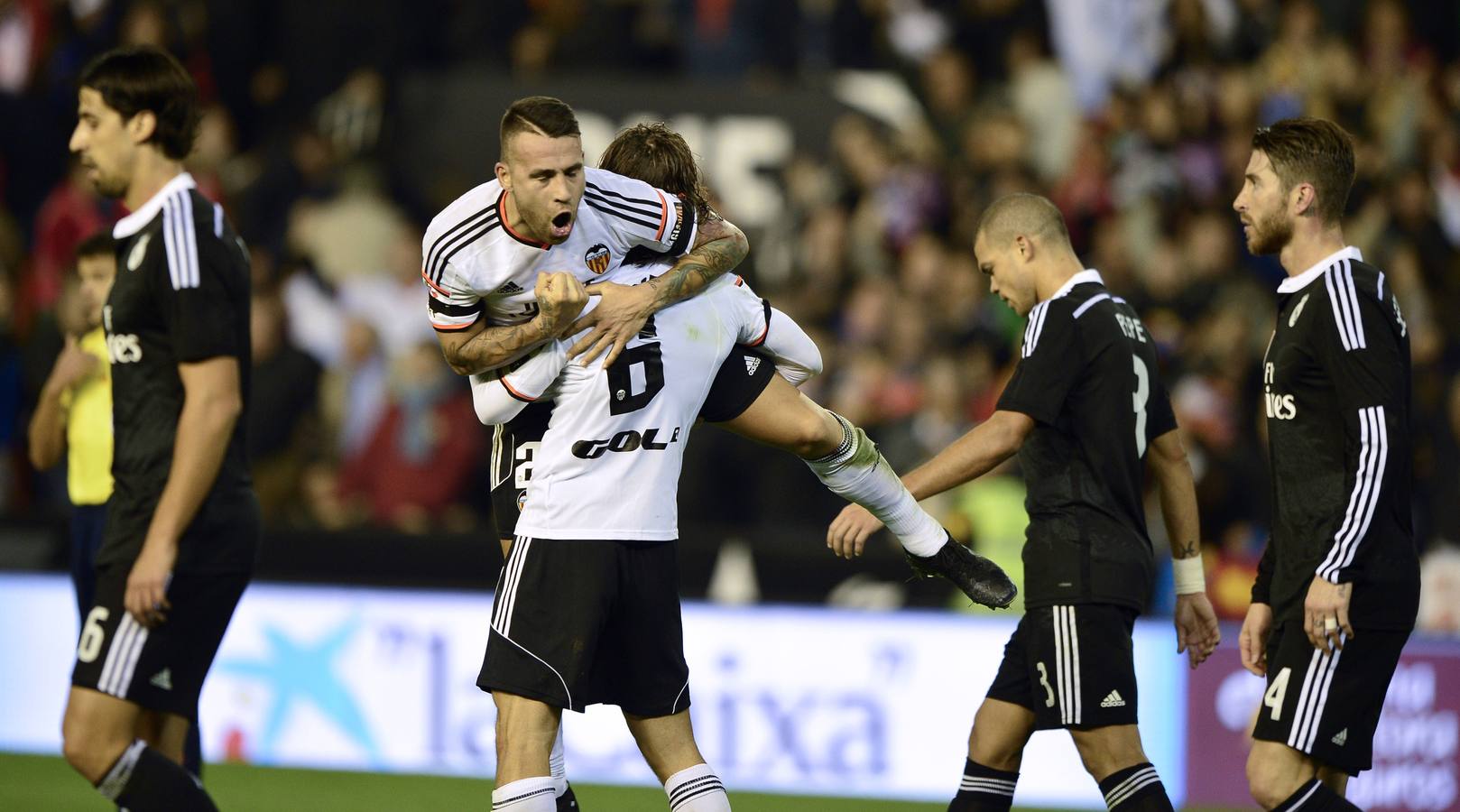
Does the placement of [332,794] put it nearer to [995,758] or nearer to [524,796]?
[995,758]

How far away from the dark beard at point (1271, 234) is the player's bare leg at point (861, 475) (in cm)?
123

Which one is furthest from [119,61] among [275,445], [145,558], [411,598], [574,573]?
[275,445]

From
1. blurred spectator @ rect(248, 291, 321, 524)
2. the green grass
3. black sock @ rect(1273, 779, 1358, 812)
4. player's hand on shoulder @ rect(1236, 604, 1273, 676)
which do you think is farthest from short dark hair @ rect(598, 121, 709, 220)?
blurred spectator @ rect(248, 291, 321, 524)

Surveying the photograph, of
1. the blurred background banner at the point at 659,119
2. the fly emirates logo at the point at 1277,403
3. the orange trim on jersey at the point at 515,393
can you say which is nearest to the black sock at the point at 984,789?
the fly emirates logo at the point at 1277,403

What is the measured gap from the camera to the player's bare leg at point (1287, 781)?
5129 millimetres

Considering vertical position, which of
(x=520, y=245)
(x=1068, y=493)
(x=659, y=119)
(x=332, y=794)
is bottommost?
(x=332, y=794)

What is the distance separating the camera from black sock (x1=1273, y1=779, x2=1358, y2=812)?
5.12 m

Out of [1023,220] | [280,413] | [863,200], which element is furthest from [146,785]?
[863,200]

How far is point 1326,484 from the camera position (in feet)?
17.0

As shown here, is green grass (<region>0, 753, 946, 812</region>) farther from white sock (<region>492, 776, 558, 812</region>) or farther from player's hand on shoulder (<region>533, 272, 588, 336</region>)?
player's hand on shoulder (<region>533, 272, 588, 336</region>)

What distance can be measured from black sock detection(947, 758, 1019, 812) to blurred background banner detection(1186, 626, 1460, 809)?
333 cm

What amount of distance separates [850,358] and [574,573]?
6.64 metres

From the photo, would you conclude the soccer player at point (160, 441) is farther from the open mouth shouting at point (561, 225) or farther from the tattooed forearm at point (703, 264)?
the tattooed forearm at point (703, 264)

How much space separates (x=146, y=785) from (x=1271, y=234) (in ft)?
11.3
